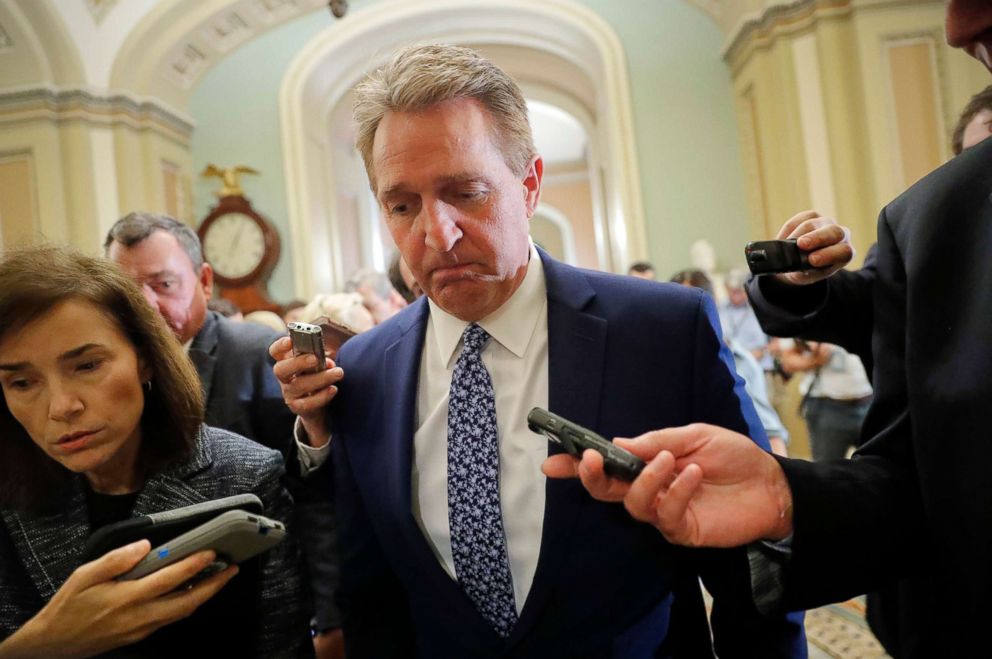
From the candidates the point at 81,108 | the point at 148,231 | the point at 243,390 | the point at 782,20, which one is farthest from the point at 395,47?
the point at 243,390

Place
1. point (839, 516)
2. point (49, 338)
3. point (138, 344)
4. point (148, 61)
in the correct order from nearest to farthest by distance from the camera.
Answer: point (839, 516), point (49, 338), point (138, 344), point (148, 61)

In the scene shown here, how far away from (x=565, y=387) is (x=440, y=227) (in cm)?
38

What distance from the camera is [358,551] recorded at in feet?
5.20

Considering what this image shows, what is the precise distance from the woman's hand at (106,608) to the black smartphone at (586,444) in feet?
1.80

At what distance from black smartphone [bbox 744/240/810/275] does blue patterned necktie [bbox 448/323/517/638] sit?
0.55m

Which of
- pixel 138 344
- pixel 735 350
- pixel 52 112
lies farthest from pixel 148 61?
pixel 138 344

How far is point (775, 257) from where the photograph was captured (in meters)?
1.34

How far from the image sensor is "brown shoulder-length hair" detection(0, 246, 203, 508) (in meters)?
1.36

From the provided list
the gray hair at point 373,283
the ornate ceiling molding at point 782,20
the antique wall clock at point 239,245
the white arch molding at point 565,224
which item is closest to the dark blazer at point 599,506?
the gray hair at point 373,283

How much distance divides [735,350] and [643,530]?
2986 mm

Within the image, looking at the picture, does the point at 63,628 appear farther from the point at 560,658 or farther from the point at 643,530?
the point at 643,530

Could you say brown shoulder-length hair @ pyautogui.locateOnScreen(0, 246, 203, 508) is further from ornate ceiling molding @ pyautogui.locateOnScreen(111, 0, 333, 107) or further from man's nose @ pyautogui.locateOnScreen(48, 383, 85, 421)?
ornate ceiling molding @ pyautogui.locateOnScreen(111, 0, 333, 107)

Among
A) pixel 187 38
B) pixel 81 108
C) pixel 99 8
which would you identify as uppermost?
pixel 99 8

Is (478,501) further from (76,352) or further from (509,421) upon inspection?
(76,352)
